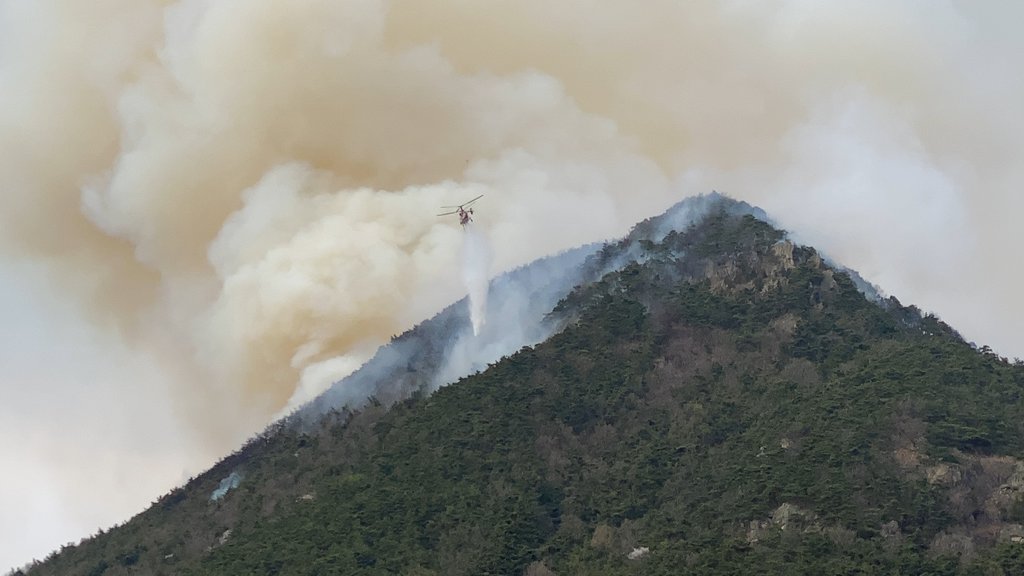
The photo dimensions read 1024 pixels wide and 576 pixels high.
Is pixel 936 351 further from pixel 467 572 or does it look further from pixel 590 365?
pixel 467 572

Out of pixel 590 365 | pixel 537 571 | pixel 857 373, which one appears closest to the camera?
pixel 537 571

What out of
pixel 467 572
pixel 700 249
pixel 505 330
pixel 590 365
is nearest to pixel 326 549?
pixel 467 572

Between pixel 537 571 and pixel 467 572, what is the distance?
3.52 meters

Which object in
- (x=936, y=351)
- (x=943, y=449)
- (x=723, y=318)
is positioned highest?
(x=723, y=318)

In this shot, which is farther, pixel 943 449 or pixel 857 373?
pixel 857 373

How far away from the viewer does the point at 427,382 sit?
354 feet

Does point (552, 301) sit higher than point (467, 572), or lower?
higher

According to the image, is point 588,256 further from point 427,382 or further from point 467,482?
point 467,482

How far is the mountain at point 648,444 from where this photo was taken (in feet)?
250

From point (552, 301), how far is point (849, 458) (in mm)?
36431

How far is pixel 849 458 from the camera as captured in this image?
80188mm

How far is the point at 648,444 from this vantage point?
9175 cm

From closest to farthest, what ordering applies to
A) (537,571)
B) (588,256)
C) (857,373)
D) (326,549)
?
1. (537,571)
2. (326,549)
3. (857,373)
4. (588,256)

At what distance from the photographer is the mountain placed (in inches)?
2995
